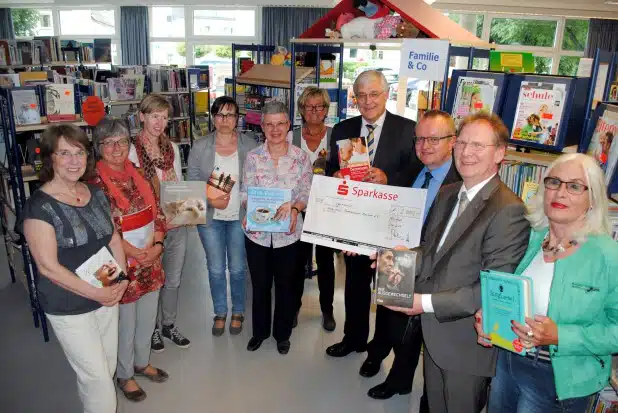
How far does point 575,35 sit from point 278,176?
11420mm

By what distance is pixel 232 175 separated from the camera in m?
3.35

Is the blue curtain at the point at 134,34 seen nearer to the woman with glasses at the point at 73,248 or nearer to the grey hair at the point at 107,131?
the grey hair at the point at 107,131

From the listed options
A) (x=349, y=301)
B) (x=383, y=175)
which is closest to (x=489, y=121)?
(x=383, y=175)

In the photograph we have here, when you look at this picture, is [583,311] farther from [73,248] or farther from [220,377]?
[220,377]

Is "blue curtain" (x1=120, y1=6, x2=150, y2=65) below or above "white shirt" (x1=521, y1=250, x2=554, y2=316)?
above

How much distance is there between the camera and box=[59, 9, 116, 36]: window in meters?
13.4

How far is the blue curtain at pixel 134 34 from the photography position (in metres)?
12.9

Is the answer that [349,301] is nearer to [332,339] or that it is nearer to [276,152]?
[332,339]

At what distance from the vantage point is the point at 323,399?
3.10 meters

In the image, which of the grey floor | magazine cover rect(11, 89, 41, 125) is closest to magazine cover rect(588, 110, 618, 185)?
the grey floor

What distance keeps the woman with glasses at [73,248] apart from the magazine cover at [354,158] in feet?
4.52

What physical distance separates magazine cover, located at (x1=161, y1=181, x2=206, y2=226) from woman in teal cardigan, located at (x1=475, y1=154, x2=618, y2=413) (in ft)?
6.52

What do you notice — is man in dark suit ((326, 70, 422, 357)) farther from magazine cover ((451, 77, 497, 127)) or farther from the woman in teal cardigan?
the woman in teal cardigan

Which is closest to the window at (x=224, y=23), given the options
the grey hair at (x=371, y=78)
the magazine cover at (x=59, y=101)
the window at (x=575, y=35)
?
the window at (x=575, y=35)
